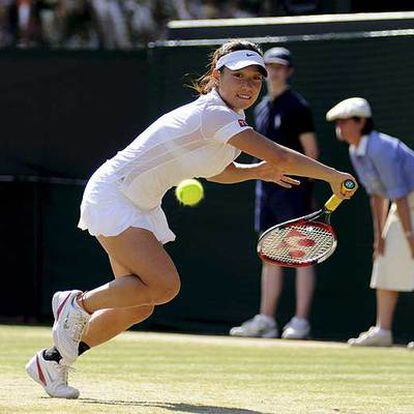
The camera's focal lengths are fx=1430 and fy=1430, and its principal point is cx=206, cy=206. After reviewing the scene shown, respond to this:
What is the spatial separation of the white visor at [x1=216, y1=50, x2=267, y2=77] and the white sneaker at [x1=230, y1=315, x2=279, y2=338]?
4.99 m

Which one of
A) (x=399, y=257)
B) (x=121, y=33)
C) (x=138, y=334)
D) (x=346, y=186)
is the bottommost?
(x=138, y=334)

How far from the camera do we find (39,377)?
6684 mm

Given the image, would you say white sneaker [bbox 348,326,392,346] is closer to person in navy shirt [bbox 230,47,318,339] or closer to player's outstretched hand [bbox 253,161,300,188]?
person in navy shirt [bbox 230,47,318,339]

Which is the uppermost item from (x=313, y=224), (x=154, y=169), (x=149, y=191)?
(x=154, y=169)

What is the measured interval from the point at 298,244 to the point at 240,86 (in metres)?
0.79

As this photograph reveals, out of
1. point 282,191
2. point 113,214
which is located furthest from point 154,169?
point 282,191

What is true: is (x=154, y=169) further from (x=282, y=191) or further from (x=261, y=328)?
(x=261, y=328)

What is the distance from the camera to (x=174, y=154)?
21.4 ft

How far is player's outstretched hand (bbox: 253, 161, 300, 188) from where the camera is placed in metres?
6.54

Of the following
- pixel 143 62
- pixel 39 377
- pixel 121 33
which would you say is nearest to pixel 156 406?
pixel 39 377

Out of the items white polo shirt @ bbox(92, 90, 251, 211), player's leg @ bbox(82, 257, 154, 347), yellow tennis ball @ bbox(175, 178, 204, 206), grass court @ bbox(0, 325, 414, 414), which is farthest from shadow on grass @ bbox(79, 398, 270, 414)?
yellow tennis ball @ bbox(175, 178, 204, 206)

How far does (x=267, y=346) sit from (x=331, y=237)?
401 centimetres

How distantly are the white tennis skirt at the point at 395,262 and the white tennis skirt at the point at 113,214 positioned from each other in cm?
414

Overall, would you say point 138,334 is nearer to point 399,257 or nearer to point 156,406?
point 399,257
